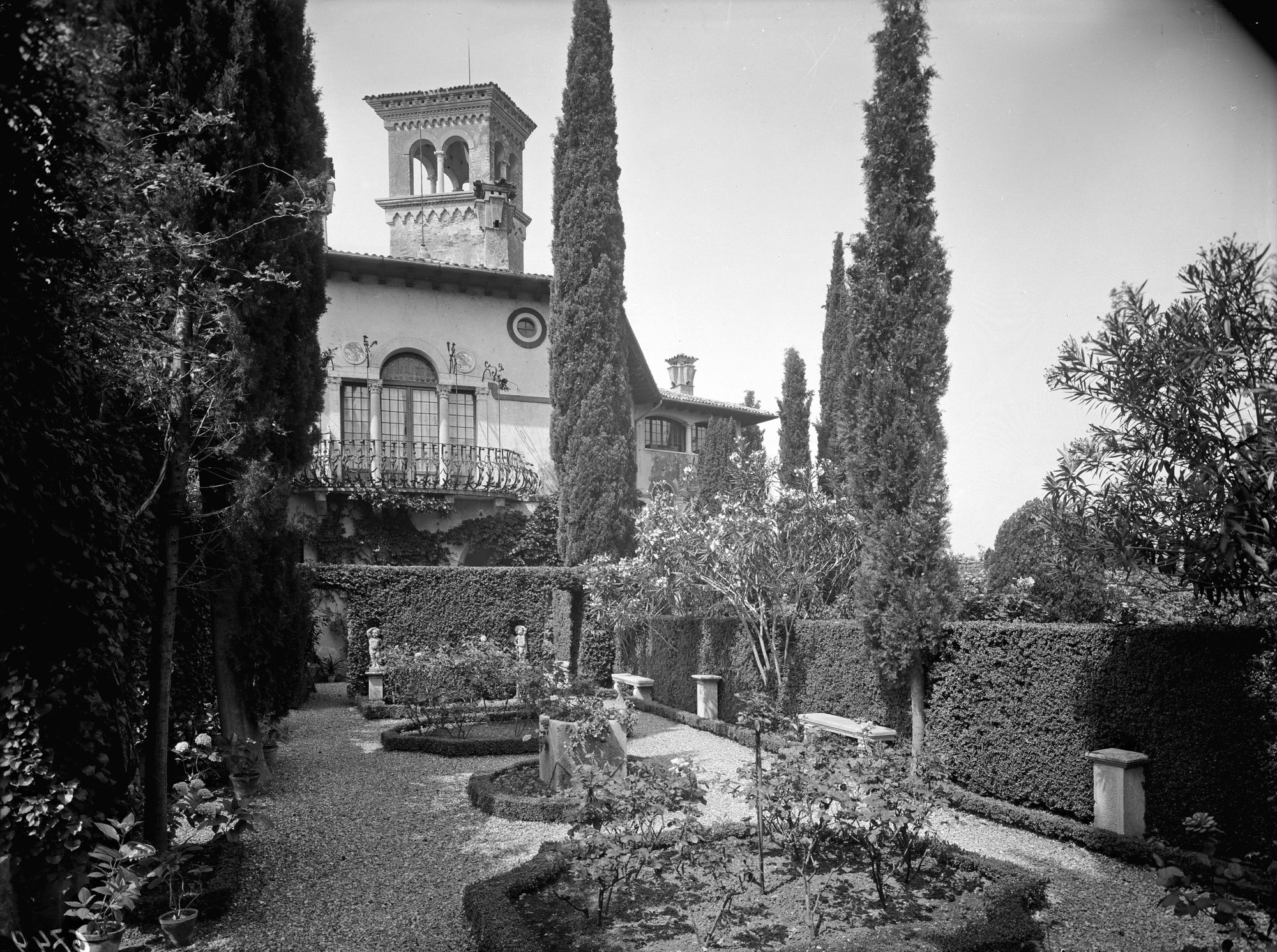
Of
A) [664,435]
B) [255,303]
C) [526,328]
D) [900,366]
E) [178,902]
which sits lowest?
[178,902]

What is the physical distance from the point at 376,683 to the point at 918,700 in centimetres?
1091

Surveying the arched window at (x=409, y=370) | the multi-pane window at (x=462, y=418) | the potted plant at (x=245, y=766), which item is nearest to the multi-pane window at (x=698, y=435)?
the multi-pane window at (x=462, y=418)

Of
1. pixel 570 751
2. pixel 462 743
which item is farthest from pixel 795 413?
pixel 570 751

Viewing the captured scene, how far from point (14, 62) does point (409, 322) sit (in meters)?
19.3

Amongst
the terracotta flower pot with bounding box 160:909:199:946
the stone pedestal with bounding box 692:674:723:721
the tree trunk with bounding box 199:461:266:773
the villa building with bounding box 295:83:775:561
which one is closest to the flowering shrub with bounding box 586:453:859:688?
the stone pedestal with bounding box 692:674:723:721

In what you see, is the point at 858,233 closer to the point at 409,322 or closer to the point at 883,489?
the point at 883,489

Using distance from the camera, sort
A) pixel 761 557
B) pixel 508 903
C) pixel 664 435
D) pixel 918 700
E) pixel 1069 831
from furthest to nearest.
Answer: pixel 664 435 < pixel 761 557 < pixel 918 700 < pixel 1069 831 < pixel 508 903

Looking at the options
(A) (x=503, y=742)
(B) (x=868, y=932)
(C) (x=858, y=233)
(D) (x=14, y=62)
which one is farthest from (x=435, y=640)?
(D) (x=14, y=62)

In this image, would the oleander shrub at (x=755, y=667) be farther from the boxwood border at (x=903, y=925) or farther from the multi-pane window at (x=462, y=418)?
the multi-pane window at (x=462, y=418)

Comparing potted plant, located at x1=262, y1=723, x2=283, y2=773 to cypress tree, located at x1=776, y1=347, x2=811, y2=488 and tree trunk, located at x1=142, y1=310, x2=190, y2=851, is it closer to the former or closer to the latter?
tree trunk, located at x1=142, y1=310, x2=190, y2=851

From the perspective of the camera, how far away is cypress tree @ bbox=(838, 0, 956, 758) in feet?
29.9

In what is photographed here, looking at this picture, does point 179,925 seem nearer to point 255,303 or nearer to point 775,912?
point 775,912

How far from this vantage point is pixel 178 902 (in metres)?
5.00

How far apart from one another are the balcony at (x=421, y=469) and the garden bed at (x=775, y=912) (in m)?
14.7
